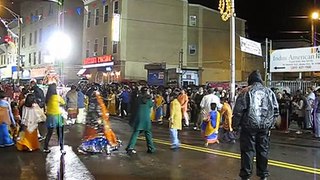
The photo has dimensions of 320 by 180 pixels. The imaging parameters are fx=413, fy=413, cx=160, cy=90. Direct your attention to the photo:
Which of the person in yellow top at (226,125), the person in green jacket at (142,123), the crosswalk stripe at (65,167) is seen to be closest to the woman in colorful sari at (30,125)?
the crosswalk stripe at (65,167)

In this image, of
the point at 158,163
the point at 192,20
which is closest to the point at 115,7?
the point at 192,20

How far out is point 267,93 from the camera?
7223 mm

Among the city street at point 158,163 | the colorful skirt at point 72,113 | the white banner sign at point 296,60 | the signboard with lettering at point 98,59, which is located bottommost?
the city street at point 158,163

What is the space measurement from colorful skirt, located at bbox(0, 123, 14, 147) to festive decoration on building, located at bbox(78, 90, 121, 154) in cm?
257

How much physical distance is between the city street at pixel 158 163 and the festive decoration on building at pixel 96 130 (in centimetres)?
30

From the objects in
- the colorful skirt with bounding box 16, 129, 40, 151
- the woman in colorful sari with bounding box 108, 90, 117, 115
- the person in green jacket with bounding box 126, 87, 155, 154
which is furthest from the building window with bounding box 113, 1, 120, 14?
the person in green jacket with bounding box 126, 87, 155, 154

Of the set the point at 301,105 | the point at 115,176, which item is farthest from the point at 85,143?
the point at 301,105

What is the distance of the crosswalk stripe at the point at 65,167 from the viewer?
7942mm

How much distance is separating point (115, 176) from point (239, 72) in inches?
1431

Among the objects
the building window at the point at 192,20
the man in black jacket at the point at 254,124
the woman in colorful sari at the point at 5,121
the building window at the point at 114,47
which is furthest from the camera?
the building window at the point at 192,20

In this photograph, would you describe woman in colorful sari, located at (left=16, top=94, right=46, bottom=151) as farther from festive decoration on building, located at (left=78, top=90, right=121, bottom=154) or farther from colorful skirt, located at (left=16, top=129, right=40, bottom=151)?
festive decoration on building, located at (left=78, top=90, right=121, bottom=154)

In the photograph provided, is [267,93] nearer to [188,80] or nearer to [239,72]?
[188,80]

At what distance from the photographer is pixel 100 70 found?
38.5 meters

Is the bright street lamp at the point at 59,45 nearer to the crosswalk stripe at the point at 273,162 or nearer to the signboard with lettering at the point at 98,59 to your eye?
the signboard with lettering at the point at 98,59
